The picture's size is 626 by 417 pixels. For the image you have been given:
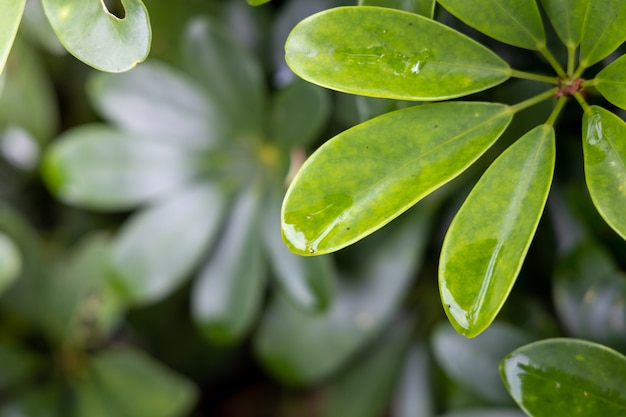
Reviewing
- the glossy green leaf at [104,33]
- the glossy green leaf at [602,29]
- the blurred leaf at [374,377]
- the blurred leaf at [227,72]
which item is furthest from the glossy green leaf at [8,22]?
the blurred leaf at [374,377]

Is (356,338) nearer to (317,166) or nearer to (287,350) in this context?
(287,350)

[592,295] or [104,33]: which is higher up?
[104,33]

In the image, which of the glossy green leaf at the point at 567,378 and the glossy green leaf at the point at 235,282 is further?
the glossy green leaf at the point at 235,282

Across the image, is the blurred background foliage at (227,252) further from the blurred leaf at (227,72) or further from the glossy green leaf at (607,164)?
the glossy green leaf at (607,164)

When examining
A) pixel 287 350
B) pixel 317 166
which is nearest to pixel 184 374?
pixel 287 350

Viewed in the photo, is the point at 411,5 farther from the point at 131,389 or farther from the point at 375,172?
the point at 131,389

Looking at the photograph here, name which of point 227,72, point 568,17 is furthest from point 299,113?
point 568,17

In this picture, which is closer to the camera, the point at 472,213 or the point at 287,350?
the point at 472,213
